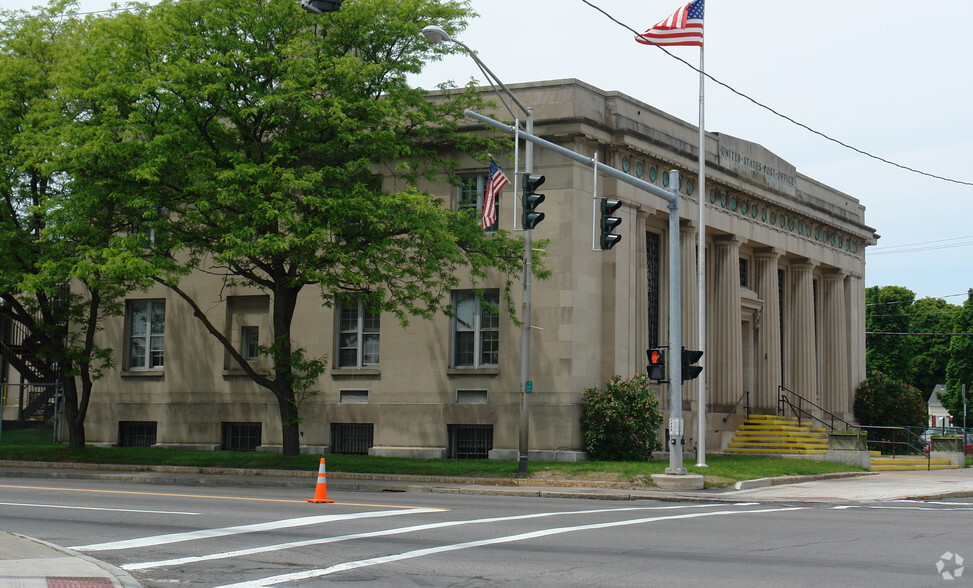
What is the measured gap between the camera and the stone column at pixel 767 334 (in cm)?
4009

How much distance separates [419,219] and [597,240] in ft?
28.3

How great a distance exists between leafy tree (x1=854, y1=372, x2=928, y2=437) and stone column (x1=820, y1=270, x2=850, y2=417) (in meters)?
1.00

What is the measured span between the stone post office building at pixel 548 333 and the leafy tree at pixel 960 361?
158 ft

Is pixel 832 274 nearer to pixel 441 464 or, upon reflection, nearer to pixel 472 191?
pixel 472 191

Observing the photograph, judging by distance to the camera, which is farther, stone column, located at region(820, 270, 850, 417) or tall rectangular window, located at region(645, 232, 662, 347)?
stone column, located at region(820, 270, 850, 417)

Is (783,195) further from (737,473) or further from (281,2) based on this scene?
(281,2)

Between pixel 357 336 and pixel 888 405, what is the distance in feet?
79.1

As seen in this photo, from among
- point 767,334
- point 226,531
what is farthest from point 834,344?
point 226,531

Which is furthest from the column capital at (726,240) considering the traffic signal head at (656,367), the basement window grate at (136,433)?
the basement window grate at (136,433)

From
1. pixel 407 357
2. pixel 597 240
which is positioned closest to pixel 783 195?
pixel 597 240

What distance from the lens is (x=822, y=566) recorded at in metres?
11.5

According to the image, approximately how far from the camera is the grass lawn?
25827 millimetres

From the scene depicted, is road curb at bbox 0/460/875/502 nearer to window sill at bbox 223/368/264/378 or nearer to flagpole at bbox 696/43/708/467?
flagpole at bbox 696/43/708/467

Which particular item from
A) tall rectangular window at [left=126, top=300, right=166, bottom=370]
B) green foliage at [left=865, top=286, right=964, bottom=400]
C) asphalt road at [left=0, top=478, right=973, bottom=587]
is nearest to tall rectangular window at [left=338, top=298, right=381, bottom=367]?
tall rectangular window at [left=126, top=300, right=166, bottom=370]
